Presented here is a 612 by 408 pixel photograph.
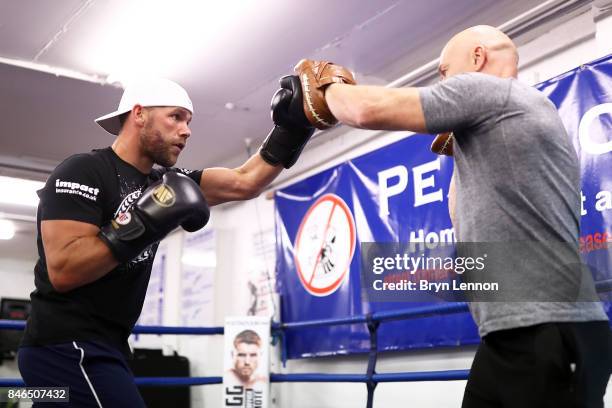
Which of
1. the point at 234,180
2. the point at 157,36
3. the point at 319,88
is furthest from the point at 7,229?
the point at 319,88

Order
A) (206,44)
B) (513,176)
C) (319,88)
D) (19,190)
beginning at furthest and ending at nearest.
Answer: (19,190), (206,44), (319,88), (513,176)

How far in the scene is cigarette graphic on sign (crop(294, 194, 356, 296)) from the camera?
477 cm

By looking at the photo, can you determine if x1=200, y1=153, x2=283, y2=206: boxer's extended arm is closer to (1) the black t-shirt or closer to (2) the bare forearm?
(1) the black t-shirt

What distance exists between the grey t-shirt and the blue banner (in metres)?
1.94

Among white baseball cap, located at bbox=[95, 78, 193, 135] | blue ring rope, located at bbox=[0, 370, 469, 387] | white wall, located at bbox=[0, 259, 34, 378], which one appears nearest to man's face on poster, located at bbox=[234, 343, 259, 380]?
blue ring rope, located at bbox=[0, 370, 469, 387]

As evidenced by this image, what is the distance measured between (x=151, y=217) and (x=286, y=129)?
0.69 metres

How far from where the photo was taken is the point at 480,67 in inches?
60.3

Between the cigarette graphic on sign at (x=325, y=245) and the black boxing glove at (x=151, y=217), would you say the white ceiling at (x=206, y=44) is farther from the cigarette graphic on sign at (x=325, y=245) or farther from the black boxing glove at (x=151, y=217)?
the black boxing glove at (x=151, y=217)

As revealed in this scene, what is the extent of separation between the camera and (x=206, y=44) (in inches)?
168

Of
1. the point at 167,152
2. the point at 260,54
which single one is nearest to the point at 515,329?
the point at 167,152

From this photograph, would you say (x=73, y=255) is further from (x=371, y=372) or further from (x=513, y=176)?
(x=371, y=372)

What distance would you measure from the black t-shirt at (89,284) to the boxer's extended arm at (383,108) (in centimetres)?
79

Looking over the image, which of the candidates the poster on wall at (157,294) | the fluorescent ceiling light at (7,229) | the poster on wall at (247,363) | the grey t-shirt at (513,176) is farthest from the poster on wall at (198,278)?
the grey t-shirt at (513,176)

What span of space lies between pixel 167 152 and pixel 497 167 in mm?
1248
